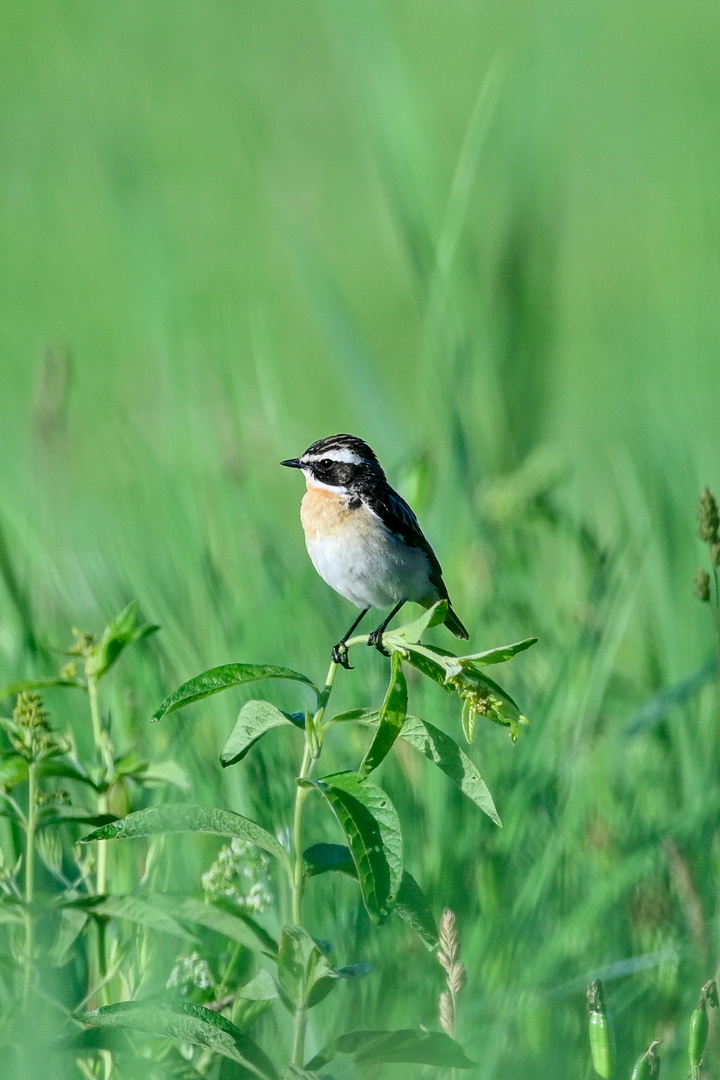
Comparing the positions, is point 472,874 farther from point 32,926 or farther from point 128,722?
point 32,926

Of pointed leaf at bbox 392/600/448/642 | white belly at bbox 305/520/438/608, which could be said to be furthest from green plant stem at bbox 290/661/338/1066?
white belly at bbox 305/520/438/608

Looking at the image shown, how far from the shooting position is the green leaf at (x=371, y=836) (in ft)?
5.76

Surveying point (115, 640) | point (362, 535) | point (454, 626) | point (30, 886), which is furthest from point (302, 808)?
point (362, 535)

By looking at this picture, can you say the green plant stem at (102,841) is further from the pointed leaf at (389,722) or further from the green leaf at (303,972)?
the pointed leaf at (389,722)

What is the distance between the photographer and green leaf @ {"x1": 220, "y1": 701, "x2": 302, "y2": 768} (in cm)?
182

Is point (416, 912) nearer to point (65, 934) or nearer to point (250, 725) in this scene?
point (250, 725)

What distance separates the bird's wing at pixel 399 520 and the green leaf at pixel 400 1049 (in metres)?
1.54

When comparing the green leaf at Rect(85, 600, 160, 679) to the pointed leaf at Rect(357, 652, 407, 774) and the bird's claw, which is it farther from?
the pointed leaf at Rect(357, 652, 407, 774)

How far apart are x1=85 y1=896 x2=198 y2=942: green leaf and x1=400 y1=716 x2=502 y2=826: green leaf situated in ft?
1.44

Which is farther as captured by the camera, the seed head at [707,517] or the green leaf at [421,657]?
the seed head at [707,517]

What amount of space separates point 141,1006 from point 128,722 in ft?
3.03

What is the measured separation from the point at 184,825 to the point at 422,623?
39 cm

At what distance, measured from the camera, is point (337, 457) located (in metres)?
3.33

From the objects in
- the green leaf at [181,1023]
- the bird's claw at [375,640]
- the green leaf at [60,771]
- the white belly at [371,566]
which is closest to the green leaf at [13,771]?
the green leaf at [60,771]
